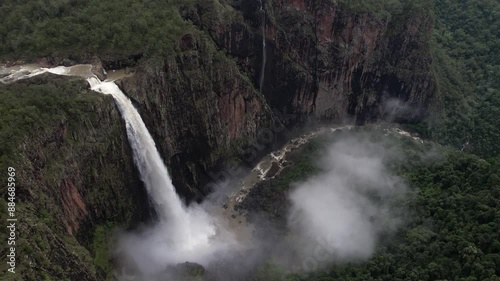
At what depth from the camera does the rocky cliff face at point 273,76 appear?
4653 cm

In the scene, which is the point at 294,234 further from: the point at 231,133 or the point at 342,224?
the point at 231,133

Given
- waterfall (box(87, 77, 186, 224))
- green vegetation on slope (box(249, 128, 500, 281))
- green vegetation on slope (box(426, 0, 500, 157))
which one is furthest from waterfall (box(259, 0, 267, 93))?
green vegetation on slope (box(426, 0, 500, 157))

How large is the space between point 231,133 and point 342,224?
1734 cm

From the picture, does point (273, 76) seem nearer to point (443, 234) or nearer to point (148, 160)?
point (148, 160)

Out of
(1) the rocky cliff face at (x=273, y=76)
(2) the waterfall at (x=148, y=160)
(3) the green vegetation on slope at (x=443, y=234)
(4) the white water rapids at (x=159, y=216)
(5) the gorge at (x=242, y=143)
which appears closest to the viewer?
(3) the green vegetation on slope at (x=443, y=234)

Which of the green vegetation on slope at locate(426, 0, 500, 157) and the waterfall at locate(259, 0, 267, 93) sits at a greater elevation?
the waterfall at locate(259, 0, 267, 93)

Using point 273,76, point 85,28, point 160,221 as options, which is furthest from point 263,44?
point 160,221

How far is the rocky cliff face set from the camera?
46.5 metres

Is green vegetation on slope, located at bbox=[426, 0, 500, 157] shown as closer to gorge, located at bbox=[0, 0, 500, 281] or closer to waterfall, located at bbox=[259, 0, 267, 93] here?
gorge, located at bbox=[0, 0, 500, 281]

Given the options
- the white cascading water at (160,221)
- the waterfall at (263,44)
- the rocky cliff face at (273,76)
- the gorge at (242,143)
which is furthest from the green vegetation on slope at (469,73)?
the white cascading water at (160,221)

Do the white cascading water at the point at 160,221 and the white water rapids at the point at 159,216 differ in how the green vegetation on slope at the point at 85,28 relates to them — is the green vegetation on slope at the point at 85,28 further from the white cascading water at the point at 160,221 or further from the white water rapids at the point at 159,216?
the white cascading water at the point at 160,221

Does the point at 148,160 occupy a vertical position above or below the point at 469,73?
above

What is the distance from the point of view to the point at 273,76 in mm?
58562

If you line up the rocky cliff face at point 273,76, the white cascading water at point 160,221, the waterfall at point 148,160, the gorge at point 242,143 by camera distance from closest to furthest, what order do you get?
the gorge at point 242,143
the waterfall at point 148,160
the white cascading water at point 160,221
the rocky cliff face at point 273,76
